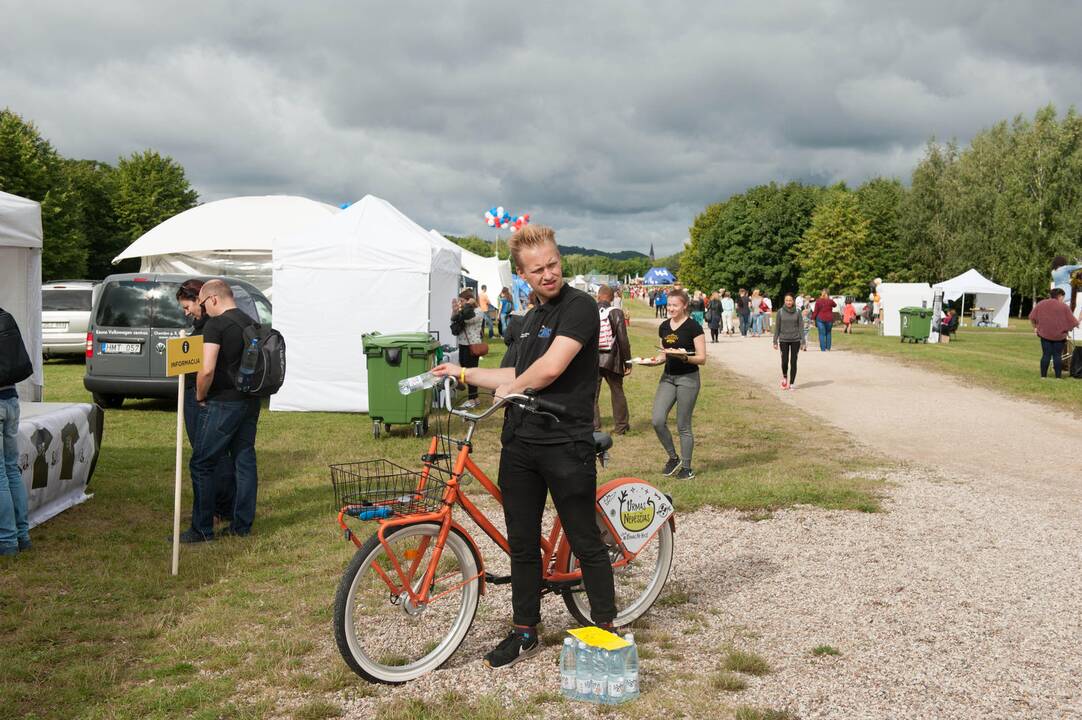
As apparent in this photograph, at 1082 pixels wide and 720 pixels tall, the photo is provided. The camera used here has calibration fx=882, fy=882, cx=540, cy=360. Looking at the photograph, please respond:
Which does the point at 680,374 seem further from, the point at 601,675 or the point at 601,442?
the point at 601,675

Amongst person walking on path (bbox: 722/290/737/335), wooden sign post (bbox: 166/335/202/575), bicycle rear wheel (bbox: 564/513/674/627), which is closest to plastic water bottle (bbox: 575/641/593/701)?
bicycle rear wheel (bbox: 564/513/674/627)

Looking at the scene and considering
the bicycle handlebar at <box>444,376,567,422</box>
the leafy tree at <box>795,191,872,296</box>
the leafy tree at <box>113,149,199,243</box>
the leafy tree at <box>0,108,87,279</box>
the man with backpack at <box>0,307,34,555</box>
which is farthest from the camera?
the leafy tree at <box>795,191,872,296</box>

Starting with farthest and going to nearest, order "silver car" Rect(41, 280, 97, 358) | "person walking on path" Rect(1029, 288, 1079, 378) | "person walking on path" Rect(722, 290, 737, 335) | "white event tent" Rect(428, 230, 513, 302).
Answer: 1. "white event tent" Rect(428, 230, 513, 302)
2. "person walking on path" Rect(722, 290, 737, 335)
3. "silver car" Rect(41, 280, 97, 358)
4. "person walking on path" Rect(1029, 288, 1079, 378)

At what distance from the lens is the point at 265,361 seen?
6.39m

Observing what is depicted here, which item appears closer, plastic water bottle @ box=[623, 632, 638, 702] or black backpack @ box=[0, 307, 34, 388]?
plastic water bottle @ box=[623, 632, 638, 702]

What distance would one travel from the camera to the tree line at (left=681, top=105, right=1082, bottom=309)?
53062mm

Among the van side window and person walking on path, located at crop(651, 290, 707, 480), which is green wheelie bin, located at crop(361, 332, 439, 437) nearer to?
person walking on path, located at crop(651, 290, 707, 480)

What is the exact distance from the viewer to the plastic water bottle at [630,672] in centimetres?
390

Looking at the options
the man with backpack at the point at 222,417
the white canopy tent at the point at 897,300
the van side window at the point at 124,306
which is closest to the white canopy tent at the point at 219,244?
the van side window at the point at 124,306

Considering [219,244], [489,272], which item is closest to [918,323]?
[489,272]

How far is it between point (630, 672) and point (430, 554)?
3.43 ft

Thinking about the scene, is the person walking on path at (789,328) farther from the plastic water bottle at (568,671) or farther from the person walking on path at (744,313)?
the person walking on path at (744,313)

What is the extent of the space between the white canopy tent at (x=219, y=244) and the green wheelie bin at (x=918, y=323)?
21.1m

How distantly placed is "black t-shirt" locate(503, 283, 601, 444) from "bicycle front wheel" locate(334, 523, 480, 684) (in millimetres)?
669
